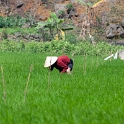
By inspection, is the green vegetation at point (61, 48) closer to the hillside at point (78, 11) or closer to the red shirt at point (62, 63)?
the hillside at point (78, 11)

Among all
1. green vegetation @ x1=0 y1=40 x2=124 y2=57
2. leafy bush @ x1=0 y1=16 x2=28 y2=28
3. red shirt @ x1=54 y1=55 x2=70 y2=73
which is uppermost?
red shirt @ x1=54 y1=55 x2=70 y2=73

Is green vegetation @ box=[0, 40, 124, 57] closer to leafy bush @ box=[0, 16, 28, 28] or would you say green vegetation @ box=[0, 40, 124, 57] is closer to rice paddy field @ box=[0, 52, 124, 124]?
leafy bush @ box=[0, 16, 28, 28]

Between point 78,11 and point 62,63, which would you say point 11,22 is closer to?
point 78,11

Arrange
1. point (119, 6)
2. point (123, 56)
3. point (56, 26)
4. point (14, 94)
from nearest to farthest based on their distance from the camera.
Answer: point (14, 94)
point (123, 56)
point (56, 26)
point (119, 6)

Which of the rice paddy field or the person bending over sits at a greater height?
the rice paddy field

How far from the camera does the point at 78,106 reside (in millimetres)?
4391

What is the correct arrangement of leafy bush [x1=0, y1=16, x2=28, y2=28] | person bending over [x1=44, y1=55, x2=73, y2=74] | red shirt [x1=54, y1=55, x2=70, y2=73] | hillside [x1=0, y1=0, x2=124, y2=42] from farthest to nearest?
leafy bush [x1=0, y1=16, x2=28, y2=28]
hillside [x1=0, y1=0, x2=124, y2=42]
red shirt [x1=54, y1=55, x2=70, y2=73]
person bending over [x1=44, y1=55, x2=73, y2=74]

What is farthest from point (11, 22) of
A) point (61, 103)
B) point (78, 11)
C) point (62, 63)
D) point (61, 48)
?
point (61, 103)

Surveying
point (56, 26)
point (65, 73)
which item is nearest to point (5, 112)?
point (65, 73)

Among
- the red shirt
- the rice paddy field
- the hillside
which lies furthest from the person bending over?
the hillside

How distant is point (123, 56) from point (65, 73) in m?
8.33

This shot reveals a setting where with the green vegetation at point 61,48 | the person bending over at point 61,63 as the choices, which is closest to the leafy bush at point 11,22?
the green vegetation at point 61,48

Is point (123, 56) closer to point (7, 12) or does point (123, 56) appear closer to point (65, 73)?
point (65, 73)

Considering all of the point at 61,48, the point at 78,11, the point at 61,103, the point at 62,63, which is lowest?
the point at 78,11
